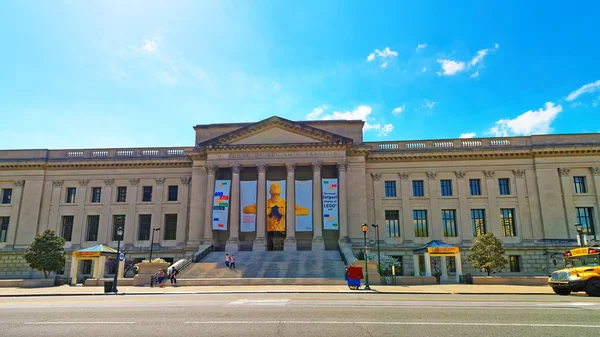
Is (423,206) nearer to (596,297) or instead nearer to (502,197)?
(502,197)

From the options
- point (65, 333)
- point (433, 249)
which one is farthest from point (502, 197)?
point (65, 333)

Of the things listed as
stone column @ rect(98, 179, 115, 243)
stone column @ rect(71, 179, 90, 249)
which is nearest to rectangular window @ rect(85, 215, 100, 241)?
stone column @ rect(71, 179, 90, 249)

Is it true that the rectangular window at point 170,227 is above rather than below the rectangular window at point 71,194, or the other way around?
below

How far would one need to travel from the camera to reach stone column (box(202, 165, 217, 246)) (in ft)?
133

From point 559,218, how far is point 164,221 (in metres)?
42.7

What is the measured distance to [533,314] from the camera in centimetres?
1105

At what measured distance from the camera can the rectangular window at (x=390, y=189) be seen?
143 feet

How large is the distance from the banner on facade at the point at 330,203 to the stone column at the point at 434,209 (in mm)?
10744

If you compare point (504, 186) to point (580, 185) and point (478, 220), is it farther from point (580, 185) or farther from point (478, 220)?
point (580, 185)

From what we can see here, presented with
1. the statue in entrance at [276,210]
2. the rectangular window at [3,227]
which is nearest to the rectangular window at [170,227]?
the statue in entrance at [276,210]

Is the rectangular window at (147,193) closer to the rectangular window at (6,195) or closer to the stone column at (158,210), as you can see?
the stone column at (158,210)

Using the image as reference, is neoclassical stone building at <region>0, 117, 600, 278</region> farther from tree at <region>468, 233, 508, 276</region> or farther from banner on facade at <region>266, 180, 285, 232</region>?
tree at <region>468, 233, 508, 276</region>

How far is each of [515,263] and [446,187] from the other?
1021 centimetres

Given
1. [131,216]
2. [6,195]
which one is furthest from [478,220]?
[6,195]
